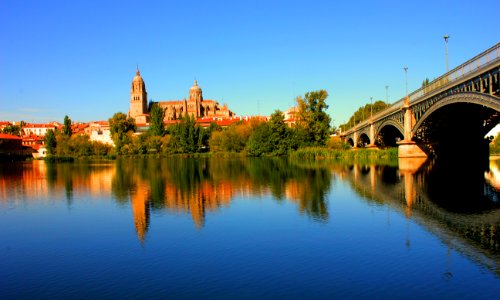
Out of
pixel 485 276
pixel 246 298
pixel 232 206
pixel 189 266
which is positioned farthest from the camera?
pixel 232 206

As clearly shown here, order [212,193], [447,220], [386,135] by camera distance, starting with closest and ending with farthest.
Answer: [447,220] → [212,193] → [386,135]

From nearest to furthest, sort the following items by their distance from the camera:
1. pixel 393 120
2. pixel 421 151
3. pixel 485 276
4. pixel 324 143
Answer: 1. pixel 485 276
2. pixel 421 151
3. pixel 393 120
4. pixel 324 143

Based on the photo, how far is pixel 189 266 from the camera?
46.3ft

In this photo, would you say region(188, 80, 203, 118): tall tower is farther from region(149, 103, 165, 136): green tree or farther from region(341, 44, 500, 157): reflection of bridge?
region(341, 44, 500, 157): reflection of bridge

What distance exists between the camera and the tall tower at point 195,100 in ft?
620

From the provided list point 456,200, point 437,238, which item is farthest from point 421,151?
point 437,238

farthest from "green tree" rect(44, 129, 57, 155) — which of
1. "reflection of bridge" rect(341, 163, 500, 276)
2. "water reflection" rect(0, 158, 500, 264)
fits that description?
"reflection of bridge" rect(341, 163, 500, 276)

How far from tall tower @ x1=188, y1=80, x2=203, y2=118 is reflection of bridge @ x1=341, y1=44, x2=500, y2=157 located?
12593 centimetres

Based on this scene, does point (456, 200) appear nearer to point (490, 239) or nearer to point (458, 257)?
point (490, 239)

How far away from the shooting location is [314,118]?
286 feet

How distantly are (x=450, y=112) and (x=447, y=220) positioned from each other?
31435 millimetres

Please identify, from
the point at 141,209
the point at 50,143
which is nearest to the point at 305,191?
the point at 141,209

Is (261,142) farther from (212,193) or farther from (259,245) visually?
(259,245)

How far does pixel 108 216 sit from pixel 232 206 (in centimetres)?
670
